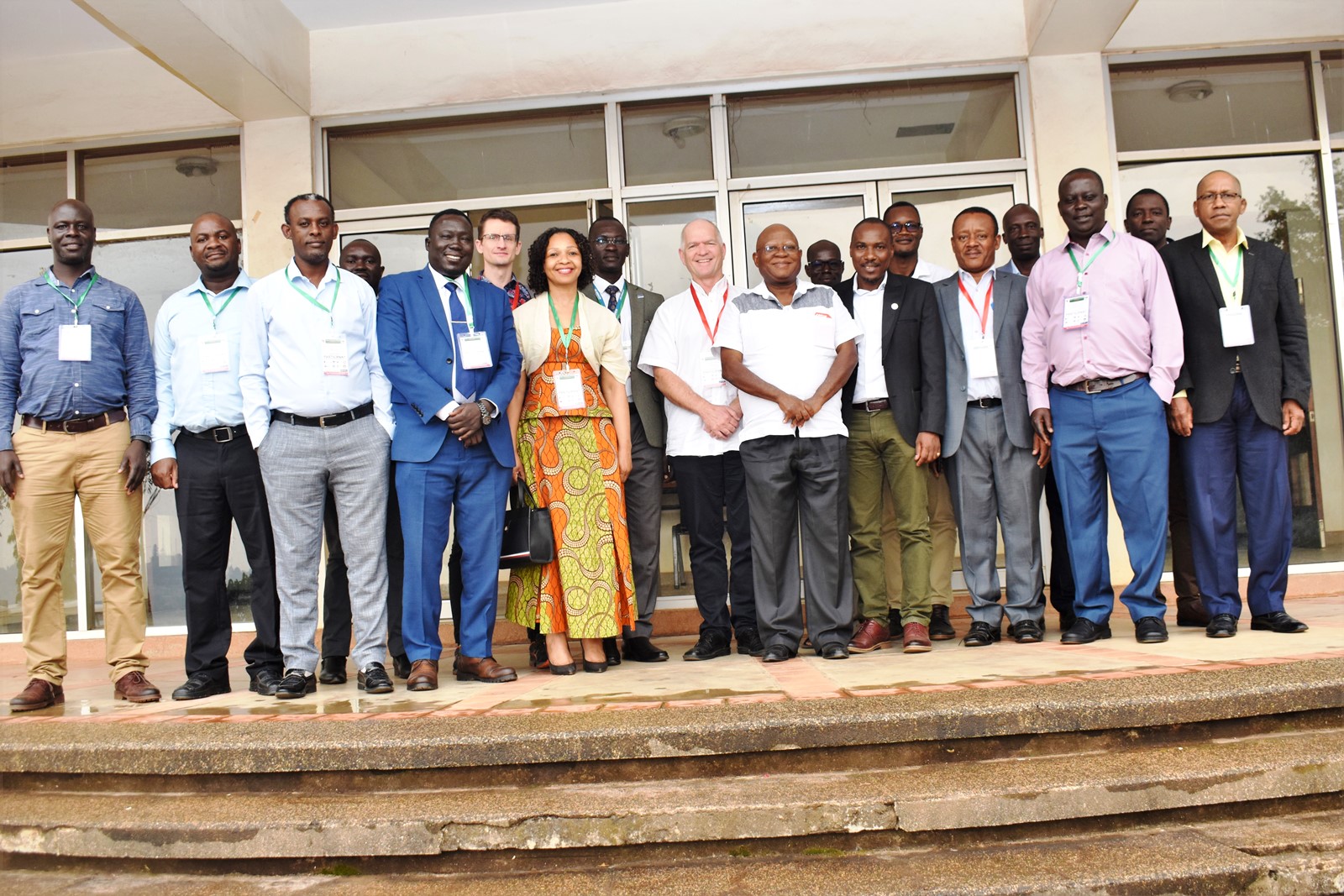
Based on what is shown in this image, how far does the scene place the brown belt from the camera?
398cm

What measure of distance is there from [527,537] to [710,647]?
0.95m

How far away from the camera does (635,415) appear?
4750mm

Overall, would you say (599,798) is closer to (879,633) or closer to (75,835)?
(75,835)

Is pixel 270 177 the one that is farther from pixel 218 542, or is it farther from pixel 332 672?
pixel 332 672

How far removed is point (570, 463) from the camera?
4242 mm

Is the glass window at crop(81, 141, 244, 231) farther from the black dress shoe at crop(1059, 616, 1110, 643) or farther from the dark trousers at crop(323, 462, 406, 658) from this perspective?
the black dress shoe at crop(1059, 616, 1110, 643)

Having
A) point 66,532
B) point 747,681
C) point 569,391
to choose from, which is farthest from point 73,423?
point 747,681

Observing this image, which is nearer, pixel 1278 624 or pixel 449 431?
pixel 449 431

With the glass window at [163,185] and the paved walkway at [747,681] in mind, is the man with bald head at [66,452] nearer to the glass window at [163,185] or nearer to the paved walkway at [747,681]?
the paved walkway at [747,681]

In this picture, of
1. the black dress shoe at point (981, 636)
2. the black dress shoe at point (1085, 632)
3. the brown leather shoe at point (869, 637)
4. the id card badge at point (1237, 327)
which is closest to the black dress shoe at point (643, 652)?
the brown leather shoe at point (869, 637)

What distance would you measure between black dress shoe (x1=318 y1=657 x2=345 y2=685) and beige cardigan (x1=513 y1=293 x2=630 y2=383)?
1.37 m

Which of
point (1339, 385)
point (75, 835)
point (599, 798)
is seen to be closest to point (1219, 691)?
point (599, 798)

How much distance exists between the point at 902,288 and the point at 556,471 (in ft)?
5.50

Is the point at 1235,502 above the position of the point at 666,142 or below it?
below
